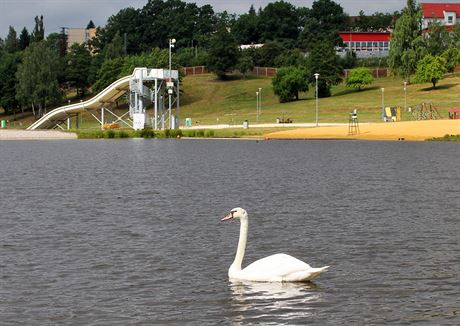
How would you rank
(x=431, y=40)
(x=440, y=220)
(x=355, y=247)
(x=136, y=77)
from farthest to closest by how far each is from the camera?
(x=431, y=40) < (x=136, y=77) < (x=440, y=220) < (x=355, y=247)

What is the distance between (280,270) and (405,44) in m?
165

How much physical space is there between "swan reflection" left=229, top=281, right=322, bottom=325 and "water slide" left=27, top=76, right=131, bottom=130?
4302 inches

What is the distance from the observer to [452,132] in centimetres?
10406

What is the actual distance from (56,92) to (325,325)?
185 metres

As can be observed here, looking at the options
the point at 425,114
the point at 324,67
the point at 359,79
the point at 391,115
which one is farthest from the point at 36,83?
the point at 425,114

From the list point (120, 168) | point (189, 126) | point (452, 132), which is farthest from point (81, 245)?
point (189, 126)

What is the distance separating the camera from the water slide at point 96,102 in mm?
132000

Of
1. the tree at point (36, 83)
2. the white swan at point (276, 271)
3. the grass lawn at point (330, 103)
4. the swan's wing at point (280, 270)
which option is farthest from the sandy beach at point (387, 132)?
the tree at point (36, 83)

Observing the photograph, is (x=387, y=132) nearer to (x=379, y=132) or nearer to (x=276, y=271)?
(x=379, y=132)

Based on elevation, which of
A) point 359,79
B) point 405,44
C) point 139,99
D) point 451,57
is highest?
point 405,44

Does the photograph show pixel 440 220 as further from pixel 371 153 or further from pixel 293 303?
pixel 371 153

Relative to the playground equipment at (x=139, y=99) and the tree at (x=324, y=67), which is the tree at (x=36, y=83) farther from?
the playground equipment at (x=139, y=99)

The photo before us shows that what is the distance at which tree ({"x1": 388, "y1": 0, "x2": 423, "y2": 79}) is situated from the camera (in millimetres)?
178125

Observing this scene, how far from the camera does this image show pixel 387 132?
357 feet
